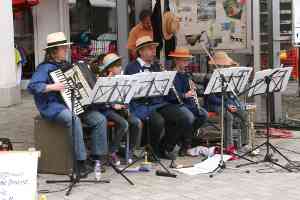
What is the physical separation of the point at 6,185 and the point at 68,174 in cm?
197

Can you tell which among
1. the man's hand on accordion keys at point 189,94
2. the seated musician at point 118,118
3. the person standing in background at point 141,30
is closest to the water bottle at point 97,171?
the seated musician at point 118,118

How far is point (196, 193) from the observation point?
6.36 metres

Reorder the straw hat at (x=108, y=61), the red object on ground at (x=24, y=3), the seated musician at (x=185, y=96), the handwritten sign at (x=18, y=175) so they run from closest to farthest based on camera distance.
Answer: the handwritten sign at (x=18, y=175)
the straw hat at (x=108, y=61)
the seated musician at (x=185, y=96)
the red object on ground at (x=24, y=3)

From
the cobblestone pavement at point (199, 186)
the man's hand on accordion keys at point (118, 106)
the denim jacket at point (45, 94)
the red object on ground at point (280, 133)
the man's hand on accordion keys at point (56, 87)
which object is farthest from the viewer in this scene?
the red object on ground at point (280, 133)

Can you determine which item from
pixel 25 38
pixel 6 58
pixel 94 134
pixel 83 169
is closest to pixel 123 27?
pixel 6 58

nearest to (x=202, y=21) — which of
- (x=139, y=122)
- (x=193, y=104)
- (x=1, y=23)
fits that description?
(x=193, y=104)

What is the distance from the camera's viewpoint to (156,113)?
774 cm

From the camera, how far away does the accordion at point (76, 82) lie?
6723 millimetres

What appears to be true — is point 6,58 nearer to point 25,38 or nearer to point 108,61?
point 25,38

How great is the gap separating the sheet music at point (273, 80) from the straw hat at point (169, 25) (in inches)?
92.0

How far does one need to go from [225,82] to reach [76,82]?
5.52 feet

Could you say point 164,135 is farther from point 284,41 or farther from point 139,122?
point 284,41

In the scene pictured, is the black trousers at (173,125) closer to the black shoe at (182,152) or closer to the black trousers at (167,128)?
the black trousers at (167,128)

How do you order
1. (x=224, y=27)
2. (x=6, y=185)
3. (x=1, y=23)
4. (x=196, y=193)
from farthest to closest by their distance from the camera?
(x=1, y=23)
(x=224, y=27)
(x=196, y=193)
(x=6, y=185)
